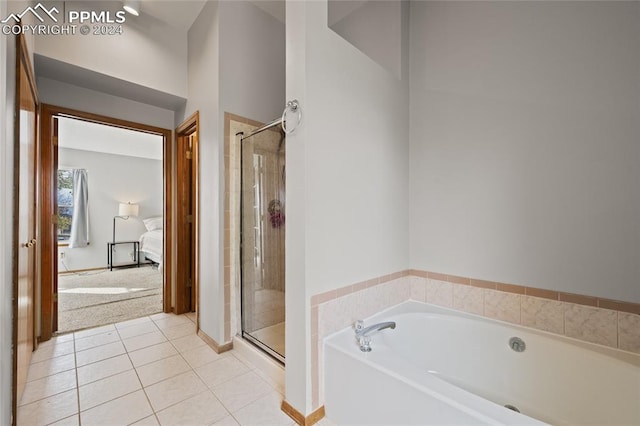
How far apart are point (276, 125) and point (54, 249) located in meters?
2.40

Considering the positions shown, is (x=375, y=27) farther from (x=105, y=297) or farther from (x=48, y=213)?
(x=105, y=297)

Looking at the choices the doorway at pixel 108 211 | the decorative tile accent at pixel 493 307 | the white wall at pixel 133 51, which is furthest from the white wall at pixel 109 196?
the decorative tile accent at pixel 493 307

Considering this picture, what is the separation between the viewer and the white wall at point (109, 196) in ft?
18.5

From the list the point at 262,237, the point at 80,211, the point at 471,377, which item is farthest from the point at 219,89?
the point at 80,211

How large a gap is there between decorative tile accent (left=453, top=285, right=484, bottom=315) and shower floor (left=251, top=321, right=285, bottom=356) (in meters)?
1.35

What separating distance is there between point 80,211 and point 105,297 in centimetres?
297

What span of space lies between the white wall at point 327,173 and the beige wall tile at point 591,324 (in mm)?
1070

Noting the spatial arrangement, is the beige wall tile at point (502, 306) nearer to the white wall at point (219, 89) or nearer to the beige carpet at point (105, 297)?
the white wall at point (219, 89)

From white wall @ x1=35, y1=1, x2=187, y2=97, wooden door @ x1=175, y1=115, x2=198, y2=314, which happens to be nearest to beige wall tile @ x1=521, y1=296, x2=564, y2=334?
wooden door @ x1=175, y1=115, x2=198, y2=314

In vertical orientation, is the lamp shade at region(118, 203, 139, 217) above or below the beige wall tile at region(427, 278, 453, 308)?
above

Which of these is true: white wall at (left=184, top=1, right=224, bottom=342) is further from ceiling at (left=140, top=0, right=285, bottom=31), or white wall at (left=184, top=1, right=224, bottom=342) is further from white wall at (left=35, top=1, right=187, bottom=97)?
white wall at (left=35, top=1, right=187, bottom=97)

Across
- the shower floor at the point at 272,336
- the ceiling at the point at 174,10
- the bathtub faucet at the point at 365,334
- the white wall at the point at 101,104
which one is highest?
the ceiling at the point at 174,10

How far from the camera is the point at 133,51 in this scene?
2.52 meters

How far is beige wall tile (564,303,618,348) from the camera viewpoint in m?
1.45
